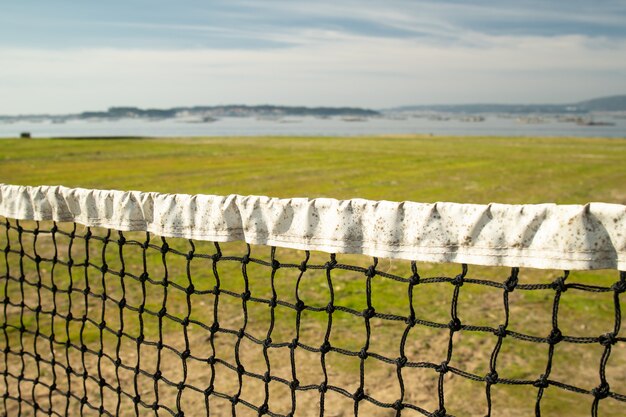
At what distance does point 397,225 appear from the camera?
287 centimetres

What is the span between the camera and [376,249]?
2957 millimetres

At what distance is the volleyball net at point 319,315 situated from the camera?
Answer: 2.71 meters

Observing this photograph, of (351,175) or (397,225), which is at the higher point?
(397,225)

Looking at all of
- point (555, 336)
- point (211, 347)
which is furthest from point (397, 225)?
point (211, 347)

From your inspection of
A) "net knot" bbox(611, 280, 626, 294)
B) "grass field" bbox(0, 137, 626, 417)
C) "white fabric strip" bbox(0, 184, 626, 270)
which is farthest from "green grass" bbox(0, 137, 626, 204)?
"net knot" bbox(611, 280, 626, 294)

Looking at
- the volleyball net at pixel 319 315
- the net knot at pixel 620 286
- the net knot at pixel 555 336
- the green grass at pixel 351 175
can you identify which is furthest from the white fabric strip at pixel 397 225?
the green grass at pixel 351 175

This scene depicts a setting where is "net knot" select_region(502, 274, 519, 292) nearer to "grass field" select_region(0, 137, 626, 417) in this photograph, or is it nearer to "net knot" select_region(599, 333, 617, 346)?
"net knot" select_region(599, 333, 617, 346)

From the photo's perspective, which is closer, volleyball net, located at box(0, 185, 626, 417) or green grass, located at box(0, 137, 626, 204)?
volleyball net, located at box(0, 185, 626, 417)

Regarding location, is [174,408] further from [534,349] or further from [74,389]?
[534,349]

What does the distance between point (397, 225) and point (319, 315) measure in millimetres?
5527

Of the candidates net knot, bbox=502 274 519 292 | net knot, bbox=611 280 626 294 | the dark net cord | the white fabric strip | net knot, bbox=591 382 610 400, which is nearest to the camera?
the white fabric strip

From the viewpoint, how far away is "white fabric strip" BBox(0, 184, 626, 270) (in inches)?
92.7

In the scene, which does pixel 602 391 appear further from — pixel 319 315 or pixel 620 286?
pixel 319 315

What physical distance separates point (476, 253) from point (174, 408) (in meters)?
4.03
